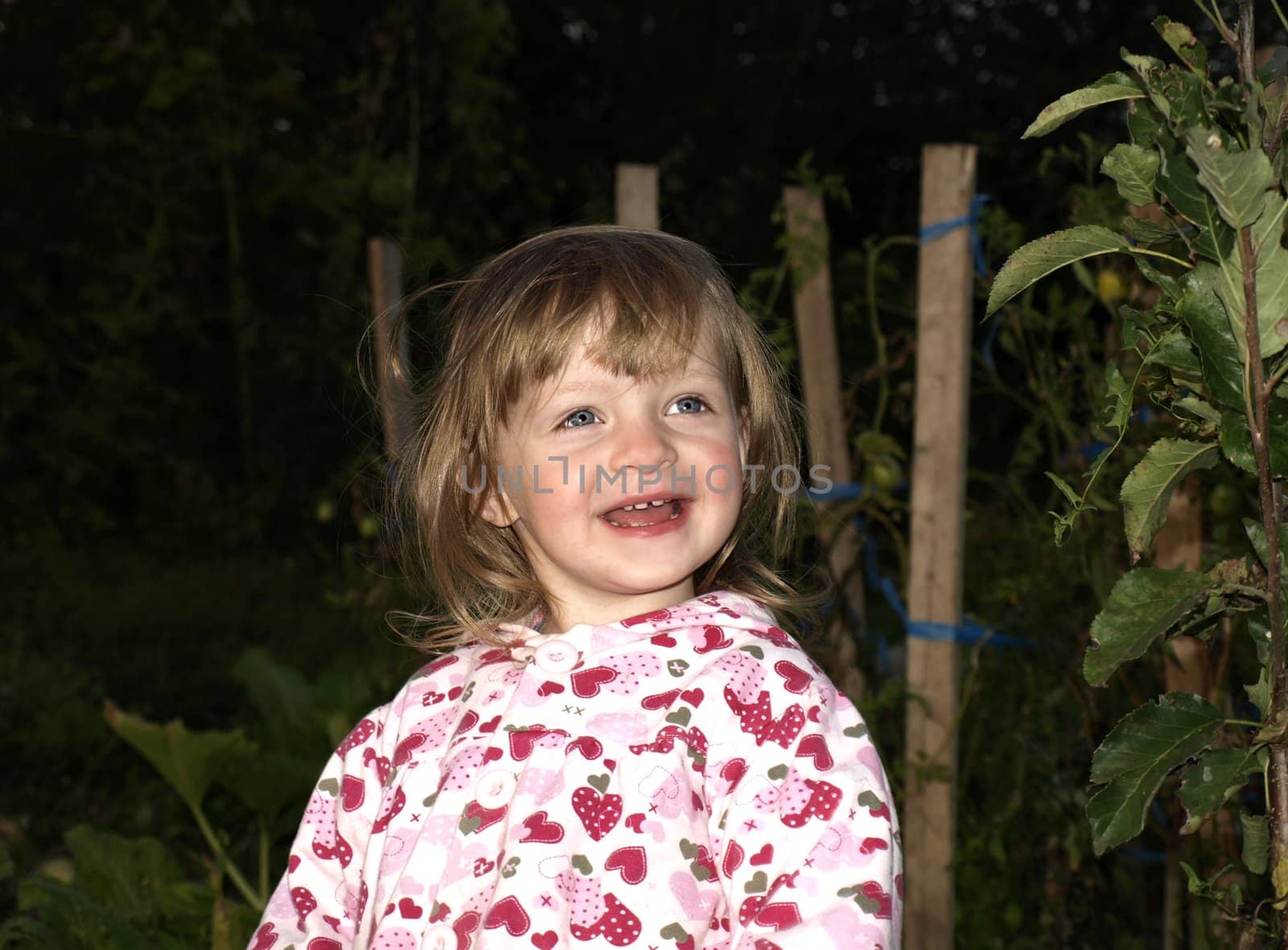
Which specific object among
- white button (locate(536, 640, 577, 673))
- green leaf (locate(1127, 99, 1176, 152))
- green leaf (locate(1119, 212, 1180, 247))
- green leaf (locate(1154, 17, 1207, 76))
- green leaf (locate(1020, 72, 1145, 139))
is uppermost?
green leaf (locate(1154, 17, 1207, 76))

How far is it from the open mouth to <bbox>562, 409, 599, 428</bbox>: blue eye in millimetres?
105

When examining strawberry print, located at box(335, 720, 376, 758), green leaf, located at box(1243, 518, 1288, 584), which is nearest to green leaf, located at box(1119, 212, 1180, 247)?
green leaf, located at box(1243, 518, 1288, 584)

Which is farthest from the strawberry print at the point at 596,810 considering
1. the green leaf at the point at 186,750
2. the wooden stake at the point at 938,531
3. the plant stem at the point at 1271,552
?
the green leaf at the point at 186,750

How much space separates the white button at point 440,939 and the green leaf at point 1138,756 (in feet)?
2.22

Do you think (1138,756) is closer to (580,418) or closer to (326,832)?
(580,418)

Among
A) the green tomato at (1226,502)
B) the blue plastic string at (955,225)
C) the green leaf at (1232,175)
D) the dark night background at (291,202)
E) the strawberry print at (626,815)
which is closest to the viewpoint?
the green leaf at (1232,175)

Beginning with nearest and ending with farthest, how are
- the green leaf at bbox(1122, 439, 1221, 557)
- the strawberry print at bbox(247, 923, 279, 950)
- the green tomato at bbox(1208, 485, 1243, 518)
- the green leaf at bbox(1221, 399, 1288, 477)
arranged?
the green leaf at bbox(1221, 399, 1288, 477), the green leaf at bbox(1122, 439, 1221, 557), the strawberry print at bbox(247, 923, 279, 950), the green tomato at bbox(1208, 485, 1243, 518)

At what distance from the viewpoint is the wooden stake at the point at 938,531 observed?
2.52m

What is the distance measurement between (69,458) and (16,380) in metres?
0.49

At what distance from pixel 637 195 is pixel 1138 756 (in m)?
2.13

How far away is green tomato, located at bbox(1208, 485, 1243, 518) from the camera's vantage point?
198 cm

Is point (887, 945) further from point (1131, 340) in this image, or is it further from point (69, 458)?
point (69, 458)

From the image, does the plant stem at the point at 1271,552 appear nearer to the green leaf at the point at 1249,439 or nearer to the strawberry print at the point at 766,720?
the green leaf at the point at 1249,439

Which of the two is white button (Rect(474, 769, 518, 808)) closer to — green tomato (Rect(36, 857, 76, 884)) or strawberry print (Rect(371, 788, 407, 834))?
strawberry print (Rect(371, 788, 407, 834))
